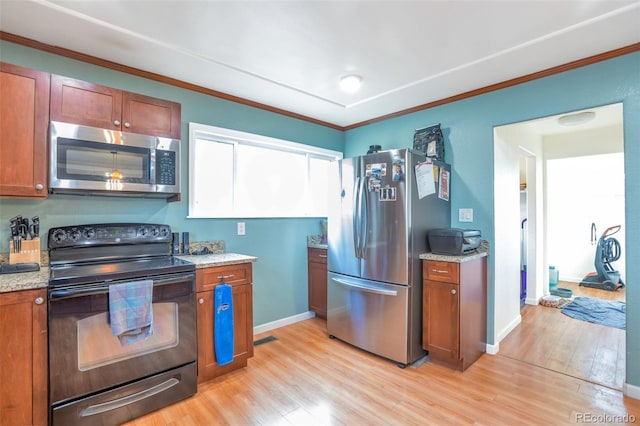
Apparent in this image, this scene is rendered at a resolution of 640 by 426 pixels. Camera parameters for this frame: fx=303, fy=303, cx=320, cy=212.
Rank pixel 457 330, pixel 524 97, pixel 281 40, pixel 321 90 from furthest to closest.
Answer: pixel 321 90
pixel 524 97
pixel 457 330
pixel 281 40

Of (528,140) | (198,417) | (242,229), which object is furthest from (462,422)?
(528,140)

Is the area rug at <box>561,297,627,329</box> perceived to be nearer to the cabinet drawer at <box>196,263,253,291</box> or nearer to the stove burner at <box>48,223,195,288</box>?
the cabinet drawer at <box>196,263,253,291</box>

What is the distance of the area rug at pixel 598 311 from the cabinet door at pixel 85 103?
5.25 meters

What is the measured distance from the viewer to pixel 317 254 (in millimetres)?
3662

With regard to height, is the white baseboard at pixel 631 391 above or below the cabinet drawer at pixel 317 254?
below

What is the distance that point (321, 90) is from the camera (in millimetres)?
2992

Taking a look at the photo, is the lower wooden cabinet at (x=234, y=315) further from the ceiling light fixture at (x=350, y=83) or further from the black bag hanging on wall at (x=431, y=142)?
the black bag hanging on wall at (x=431, y=142)

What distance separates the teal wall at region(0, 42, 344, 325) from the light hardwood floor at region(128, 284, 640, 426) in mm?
903

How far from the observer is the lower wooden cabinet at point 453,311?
247 centimetres

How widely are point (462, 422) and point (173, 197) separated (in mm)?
2655

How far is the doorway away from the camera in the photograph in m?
3.03

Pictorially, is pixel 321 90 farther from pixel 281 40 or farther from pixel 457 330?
pixel 457 330

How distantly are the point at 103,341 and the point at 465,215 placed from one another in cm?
311
